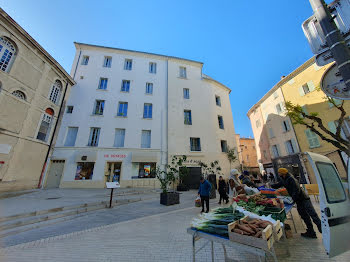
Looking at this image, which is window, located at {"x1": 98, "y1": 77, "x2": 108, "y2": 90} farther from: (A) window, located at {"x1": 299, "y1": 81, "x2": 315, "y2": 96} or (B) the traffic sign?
(A) window, located at {"x1": 299, "y1": 81, "x2": 315, "y2": 96}

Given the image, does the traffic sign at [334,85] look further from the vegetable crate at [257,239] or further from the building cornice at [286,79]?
the building cornice at [286,79]

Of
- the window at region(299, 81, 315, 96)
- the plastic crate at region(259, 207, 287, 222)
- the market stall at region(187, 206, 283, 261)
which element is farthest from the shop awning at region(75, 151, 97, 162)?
the window at region(299, 81, 315, 96)

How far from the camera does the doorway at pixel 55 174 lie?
12431mm

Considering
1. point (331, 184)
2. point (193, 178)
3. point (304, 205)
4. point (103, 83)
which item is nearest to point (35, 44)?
point (103, 83)

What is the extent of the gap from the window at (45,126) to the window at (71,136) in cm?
153

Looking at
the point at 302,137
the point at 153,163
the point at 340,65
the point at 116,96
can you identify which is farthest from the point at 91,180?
the point at 302,137

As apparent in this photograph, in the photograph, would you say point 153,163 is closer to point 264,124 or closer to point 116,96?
point 116,96

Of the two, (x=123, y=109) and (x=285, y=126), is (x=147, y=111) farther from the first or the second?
(x=285, y=126)

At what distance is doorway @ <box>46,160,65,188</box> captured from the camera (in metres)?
12.4

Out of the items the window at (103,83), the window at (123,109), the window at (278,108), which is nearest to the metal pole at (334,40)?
the window at (123,109)

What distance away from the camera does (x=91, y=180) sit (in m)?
12.9

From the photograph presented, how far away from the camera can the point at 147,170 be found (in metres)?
14.6

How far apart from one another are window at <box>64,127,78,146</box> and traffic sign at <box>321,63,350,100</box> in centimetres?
1722

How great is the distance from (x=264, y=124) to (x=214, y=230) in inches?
979
